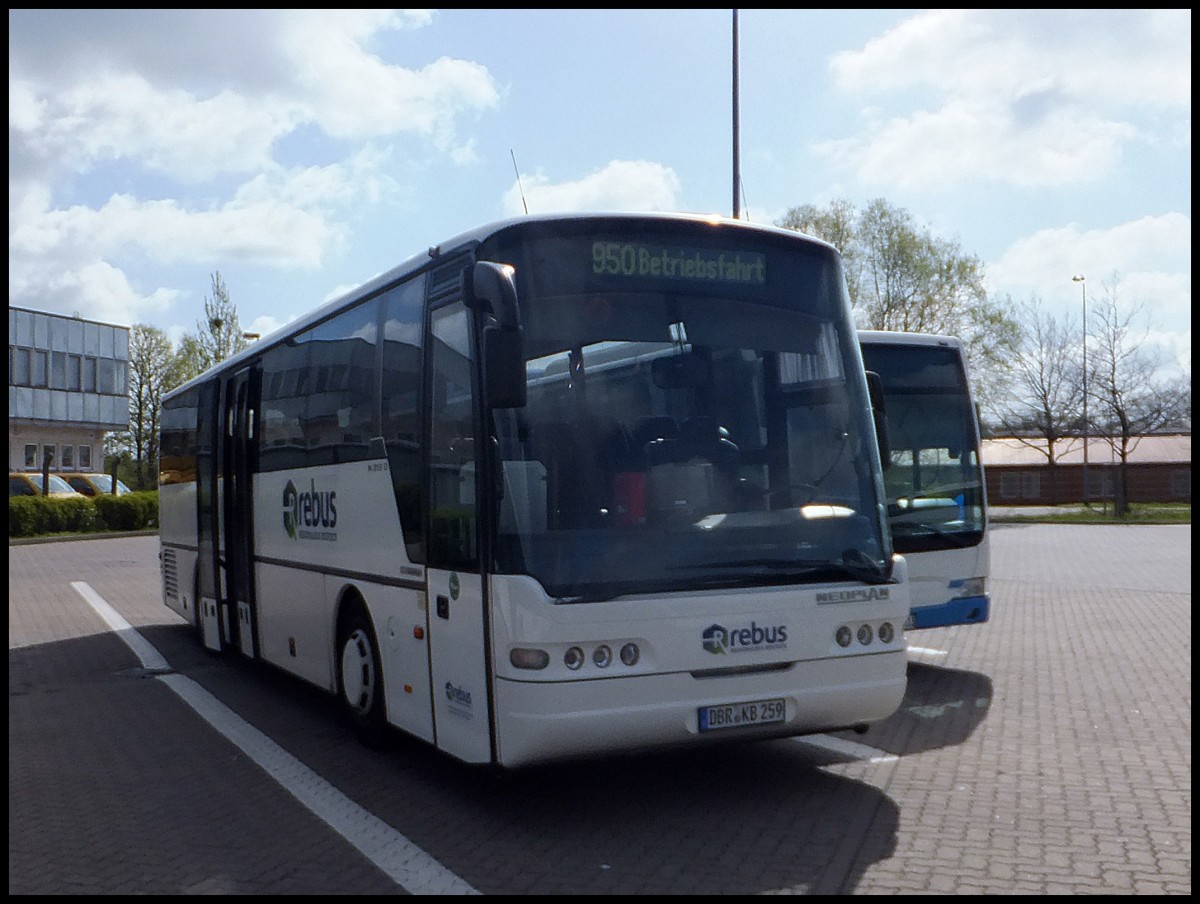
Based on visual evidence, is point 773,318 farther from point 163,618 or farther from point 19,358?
point 19,358

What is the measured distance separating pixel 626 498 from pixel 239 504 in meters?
6.19

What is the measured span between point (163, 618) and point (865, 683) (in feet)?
41.9

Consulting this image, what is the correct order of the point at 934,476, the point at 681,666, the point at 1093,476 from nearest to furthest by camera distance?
the point at 681,666, the point at 934,476, the point at 1093,476

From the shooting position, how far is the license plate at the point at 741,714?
635 centimetres

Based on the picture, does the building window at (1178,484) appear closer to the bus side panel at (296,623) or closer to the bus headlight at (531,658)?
the bus side panel at (296,623)

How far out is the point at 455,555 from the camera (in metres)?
6.64

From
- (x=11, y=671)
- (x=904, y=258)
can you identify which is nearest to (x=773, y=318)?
(x=11, y=671)

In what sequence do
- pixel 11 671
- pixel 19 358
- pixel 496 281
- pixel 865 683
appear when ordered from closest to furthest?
1. pixel 496 281
2. pixel 865 683
3. pixel 11 671
4. pixel 19 358

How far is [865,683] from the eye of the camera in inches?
266

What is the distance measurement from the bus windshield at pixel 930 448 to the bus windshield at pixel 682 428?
4.16 meters

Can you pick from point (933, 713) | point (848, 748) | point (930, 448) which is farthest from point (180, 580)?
point (848, 748)

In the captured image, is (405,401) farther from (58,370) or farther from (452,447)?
(58,370)

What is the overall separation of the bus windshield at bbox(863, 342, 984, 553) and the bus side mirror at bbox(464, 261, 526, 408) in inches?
224

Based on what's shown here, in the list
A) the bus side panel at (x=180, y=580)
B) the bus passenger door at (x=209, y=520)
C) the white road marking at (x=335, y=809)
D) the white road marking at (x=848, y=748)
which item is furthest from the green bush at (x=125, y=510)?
the white road marking at (x=848, y=748)
